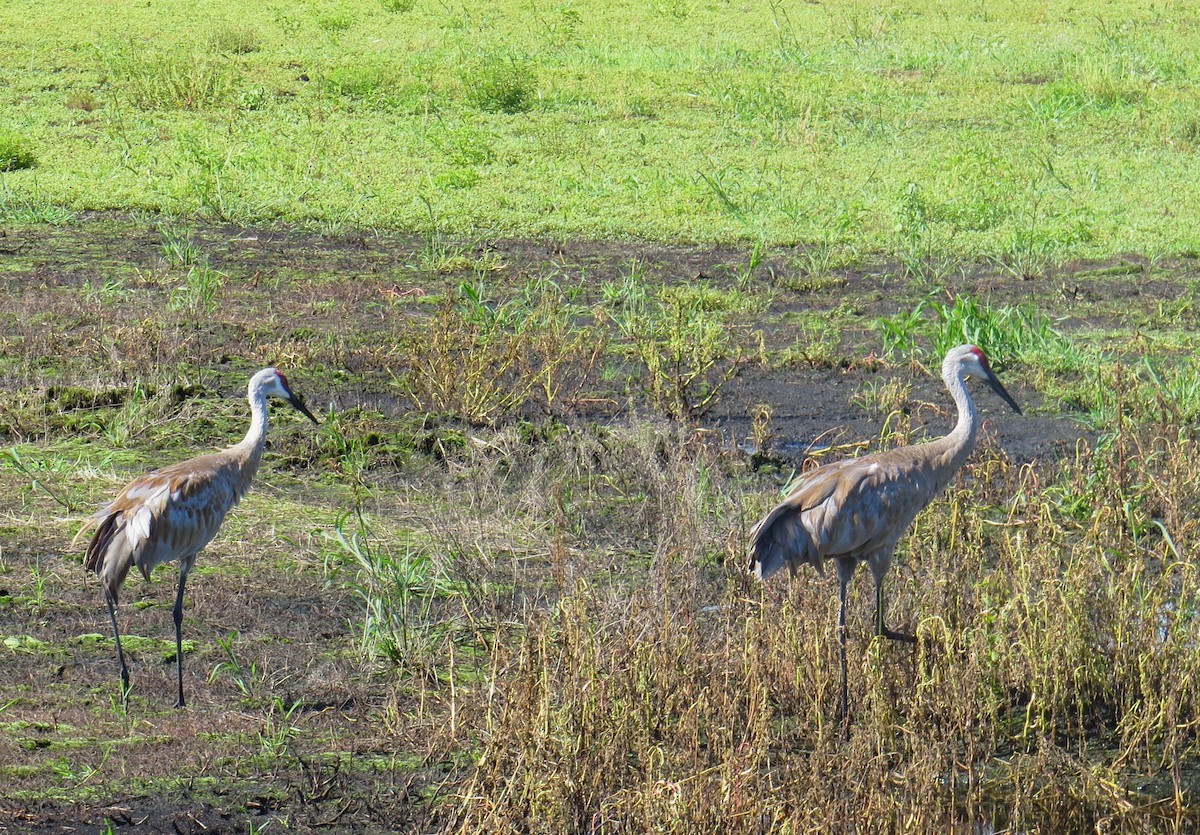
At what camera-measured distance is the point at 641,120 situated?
1474 centimetres

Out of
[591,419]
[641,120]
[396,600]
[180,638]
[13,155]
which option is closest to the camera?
[180,638]

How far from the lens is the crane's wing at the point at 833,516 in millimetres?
5680

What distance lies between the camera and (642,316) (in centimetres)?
916

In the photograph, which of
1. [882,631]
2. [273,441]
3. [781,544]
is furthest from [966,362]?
[273,441]

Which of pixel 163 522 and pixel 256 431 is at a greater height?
pixel 256 431

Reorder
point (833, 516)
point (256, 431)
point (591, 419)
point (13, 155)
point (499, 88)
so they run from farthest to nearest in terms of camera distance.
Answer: point (499, 88) < point (13, 155) < point (591, 419) < point (256, 431) < point (833, 516)

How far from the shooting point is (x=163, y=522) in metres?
5.47

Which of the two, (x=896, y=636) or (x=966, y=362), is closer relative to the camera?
(x=896, y=636)

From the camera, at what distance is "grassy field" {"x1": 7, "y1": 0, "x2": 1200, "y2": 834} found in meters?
4.84

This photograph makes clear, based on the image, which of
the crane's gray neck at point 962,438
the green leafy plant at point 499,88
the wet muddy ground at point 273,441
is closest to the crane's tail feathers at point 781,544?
the crane's gray neck at point 962,438

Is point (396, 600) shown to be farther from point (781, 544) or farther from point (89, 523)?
point (781, 544)

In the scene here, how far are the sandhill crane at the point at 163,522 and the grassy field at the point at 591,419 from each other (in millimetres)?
304

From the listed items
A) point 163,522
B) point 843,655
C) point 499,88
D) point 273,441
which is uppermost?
point 499,88

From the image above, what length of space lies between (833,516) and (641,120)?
378 inches
